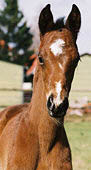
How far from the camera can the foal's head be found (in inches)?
110

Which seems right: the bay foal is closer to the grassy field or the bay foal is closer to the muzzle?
the muzzle

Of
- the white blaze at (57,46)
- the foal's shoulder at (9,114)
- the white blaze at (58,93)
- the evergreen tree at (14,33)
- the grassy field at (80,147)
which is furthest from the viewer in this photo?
the evergreen tree at (14,33)

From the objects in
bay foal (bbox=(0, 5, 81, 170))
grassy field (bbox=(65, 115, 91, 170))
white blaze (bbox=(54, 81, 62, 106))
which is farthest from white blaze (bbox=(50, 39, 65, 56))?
grassy field (bbox=(65, 115, 91, 170))

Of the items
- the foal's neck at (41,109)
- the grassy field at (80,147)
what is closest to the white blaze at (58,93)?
the foal's neck at (41,109)

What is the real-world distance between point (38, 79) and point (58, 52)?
575mm

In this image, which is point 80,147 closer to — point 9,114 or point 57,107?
point 9,114

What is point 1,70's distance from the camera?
29703 mm

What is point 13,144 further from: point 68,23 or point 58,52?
point 68,23

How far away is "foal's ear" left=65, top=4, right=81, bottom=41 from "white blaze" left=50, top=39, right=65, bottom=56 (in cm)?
38

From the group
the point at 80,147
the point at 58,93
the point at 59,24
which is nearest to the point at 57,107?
the point at 58,93

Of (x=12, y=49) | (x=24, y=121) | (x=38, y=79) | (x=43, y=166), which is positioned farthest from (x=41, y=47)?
(x=12, y=49)

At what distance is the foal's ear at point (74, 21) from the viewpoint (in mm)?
3408

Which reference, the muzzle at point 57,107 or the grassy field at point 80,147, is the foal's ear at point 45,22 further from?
the grassy field at point 80,147

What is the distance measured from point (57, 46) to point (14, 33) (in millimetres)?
36128
